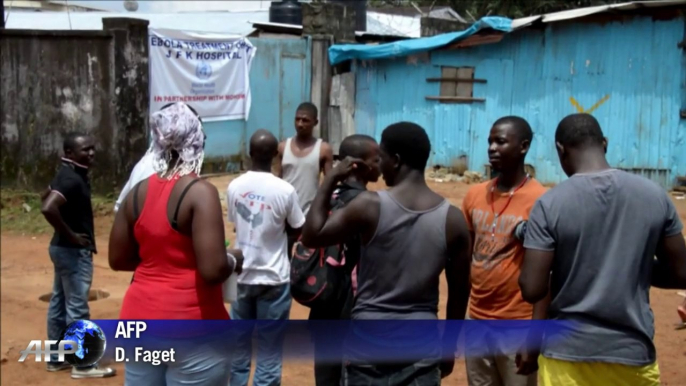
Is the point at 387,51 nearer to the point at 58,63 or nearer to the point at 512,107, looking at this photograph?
the point at 512,107

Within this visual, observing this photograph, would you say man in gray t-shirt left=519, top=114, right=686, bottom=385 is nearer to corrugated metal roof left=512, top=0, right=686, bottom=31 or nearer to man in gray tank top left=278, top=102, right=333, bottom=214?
man in gray tank top left=278, top=102, right=333, bottom=214

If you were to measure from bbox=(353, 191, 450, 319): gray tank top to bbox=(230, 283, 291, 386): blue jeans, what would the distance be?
1.71 meters

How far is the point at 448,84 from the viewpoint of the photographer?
46.6 ft

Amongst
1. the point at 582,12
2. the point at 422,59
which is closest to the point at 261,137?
the point at 582,12

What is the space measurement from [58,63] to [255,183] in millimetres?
7734

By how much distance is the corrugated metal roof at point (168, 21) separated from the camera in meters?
17.2

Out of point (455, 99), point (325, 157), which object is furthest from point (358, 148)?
point (455, 99)

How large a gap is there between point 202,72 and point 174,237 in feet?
33.2

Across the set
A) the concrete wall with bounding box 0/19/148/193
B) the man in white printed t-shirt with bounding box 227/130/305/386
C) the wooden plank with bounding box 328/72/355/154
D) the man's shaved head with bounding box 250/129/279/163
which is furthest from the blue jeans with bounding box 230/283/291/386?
the wooden plank with bounding box 328/72/355/154

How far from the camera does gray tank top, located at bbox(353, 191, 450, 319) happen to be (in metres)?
3.21

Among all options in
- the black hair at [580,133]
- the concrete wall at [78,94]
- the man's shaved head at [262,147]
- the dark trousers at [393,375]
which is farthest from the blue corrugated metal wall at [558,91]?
the dark trousers at [393,375]

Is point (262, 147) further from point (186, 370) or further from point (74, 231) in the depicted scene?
point (186, 370)

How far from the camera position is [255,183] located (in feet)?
16.1

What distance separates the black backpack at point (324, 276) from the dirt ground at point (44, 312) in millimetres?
1558
